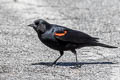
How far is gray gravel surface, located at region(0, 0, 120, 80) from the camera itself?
251 inches

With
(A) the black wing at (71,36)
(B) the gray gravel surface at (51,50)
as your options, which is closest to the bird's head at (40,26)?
(A) the black wing at (71,36)

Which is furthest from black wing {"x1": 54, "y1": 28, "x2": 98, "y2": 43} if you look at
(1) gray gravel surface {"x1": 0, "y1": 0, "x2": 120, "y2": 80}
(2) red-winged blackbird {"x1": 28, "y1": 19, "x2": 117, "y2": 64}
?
(1) gray gravel surface {"x1": 0, "y1": 0, "x2": 120, "y2": 80}

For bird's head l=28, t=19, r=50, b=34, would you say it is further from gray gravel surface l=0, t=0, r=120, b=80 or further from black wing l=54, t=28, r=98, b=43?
gray gravel surface l=0, t=0, r=120, b=80

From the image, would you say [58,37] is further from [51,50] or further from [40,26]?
[51,50]

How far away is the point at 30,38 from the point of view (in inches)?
348

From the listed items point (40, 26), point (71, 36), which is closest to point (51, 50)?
point (71, 36)

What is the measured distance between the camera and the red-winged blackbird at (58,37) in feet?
21.2

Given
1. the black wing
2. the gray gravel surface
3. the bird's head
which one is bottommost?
the gray gravel surface

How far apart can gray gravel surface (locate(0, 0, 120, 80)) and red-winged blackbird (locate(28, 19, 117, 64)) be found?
0.34 metres

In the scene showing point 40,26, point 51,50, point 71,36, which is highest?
point 40,26

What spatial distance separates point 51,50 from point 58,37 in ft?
4.86

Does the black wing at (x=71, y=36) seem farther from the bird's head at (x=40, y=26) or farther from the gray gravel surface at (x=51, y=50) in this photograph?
the gray gravel surface at (x=51, y=50)

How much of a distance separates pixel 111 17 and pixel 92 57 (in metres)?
4.18

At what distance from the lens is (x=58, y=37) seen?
6.47 metres
